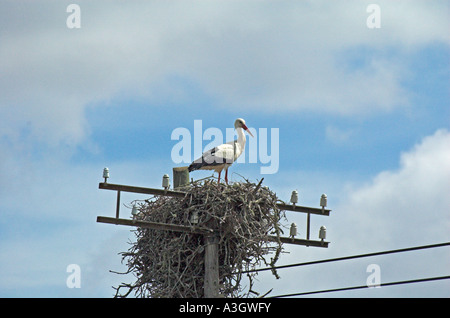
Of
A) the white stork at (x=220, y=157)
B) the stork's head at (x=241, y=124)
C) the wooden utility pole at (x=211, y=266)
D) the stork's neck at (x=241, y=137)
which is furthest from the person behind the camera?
the stork's head at (x=241, y=124)

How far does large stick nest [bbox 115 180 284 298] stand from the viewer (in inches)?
491

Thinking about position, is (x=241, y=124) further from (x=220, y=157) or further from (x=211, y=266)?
(x=211, y=266)

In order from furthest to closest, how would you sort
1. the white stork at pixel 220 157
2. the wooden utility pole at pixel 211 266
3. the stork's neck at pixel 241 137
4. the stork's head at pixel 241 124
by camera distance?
1. the stork's head at pixel 241 124
2. the stork's neck at pixel 241 137
3. the white stork at pixel 220 157
4. the wooden utility pole at pixel 211 266

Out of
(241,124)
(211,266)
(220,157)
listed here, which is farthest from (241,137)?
(211,266)

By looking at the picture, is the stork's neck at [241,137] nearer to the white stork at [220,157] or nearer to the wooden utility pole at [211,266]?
the white stork at [220,157]

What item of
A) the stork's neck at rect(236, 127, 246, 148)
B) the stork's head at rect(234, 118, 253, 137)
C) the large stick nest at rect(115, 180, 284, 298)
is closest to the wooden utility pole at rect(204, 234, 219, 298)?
the large stick nest at rect(115, 180, 284, 298)

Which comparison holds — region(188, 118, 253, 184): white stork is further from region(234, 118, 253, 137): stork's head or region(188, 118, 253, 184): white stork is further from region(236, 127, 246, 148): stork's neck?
region(234, 118, 253, 137): stork's head

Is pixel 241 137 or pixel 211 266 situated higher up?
pixel 241 137

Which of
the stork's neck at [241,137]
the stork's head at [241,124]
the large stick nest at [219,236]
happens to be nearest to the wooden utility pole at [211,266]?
the large stick nest at [219,236]

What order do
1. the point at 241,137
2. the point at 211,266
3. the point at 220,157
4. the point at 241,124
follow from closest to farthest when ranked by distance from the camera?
the point at 211,266 < the point at 220,157 < the point at 241,137 < the point at 241,124

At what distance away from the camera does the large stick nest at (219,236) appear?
40.9 feet

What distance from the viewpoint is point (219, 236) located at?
495 inches
